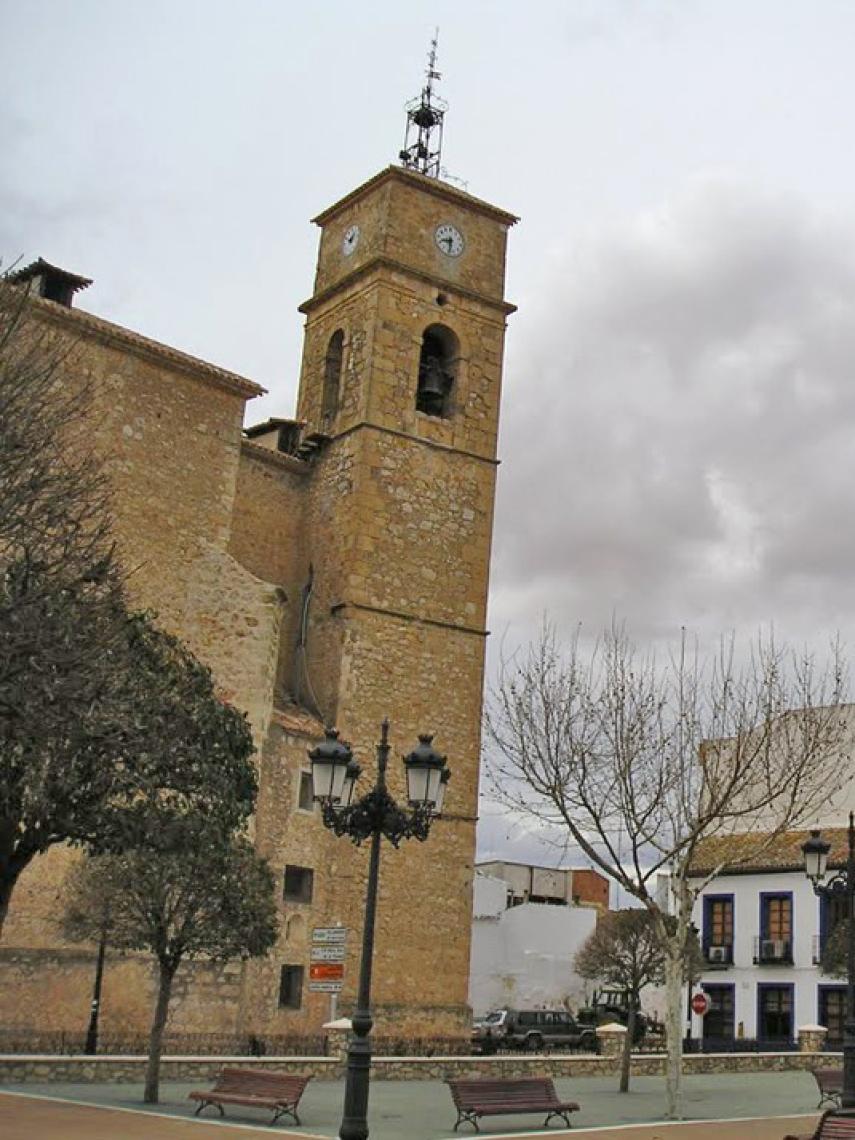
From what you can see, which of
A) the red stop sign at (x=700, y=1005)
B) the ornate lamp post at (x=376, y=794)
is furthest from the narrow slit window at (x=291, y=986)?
the ornate lamp post at (x=376, y=794)

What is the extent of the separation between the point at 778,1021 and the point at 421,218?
21.8 m

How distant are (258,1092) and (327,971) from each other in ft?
19.8

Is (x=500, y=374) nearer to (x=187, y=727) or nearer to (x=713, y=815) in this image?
(x=713, y=815)

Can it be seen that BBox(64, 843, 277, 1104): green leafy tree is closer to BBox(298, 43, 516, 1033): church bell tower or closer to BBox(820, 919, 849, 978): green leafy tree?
BBox(298, 43, 516, 1033): church bell tower

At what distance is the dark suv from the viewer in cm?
3173

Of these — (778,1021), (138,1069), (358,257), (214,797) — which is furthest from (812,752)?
(778,1021)

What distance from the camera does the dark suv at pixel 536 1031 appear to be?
104 feet

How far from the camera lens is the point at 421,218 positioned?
97.1 ft

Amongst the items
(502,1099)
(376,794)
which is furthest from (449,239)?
(376,794)

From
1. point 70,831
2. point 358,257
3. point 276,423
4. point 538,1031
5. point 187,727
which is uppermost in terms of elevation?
point 358,257

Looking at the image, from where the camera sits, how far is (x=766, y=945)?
35312 mm

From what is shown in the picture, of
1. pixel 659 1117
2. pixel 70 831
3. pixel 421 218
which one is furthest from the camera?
pixel 421 218

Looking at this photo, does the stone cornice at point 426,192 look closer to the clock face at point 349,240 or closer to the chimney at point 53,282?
the clock face at point 349,240

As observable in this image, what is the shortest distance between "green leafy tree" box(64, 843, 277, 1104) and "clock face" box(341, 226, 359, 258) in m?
16.6
